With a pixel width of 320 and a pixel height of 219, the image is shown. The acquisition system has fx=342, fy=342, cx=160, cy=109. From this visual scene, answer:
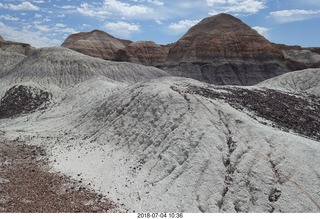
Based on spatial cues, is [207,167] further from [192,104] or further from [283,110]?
[283,110]

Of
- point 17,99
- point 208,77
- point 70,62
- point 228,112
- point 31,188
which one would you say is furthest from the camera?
point 208,77

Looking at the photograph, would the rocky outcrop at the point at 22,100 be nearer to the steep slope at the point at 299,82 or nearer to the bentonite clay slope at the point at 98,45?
the steep slope at the point at 299,82

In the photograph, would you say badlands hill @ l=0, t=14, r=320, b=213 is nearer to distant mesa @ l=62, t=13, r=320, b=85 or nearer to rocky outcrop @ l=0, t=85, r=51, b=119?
rocky outcrop @ l=0, t=85, r=51, b=119

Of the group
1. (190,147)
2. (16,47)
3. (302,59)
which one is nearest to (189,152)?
(190,147)

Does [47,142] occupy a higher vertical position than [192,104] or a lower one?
lower

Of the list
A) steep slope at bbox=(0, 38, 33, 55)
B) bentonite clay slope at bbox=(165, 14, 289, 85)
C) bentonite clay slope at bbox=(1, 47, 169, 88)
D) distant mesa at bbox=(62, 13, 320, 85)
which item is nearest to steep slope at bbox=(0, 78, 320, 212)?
bentonite clay slope at bbox=(1, 47, 169, 88)

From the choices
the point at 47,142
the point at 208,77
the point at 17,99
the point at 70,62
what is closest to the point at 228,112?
the point at 47,142
